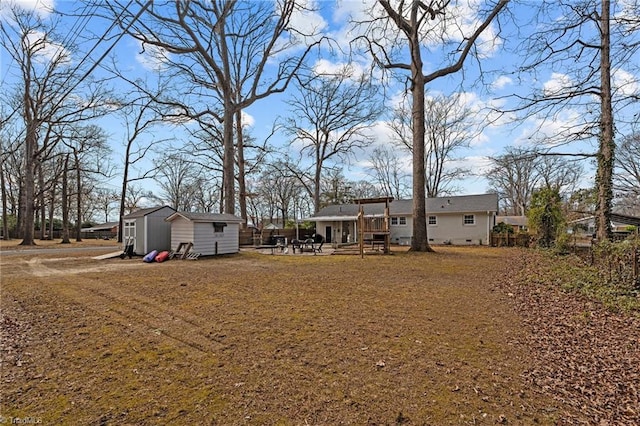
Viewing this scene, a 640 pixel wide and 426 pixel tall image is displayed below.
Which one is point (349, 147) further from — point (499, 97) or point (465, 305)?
point (465, 305)

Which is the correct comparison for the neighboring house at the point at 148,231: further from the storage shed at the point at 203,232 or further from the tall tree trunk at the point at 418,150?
the tall tree trunk at the point at 418,150

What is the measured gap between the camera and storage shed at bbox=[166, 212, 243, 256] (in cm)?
1405

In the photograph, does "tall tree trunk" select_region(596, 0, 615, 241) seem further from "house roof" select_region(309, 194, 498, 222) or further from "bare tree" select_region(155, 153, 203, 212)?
"bare tree" select_region(155, 153, 203, 212)

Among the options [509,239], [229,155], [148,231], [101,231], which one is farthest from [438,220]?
[101,231]

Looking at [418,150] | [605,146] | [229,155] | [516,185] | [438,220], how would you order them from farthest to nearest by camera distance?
[516,185], [438,220], [229,155], [418,150], [605,146]

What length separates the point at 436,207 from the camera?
82.0 ft

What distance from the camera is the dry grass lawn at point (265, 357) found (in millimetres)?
2629

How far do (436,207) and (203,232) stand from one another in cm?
1744

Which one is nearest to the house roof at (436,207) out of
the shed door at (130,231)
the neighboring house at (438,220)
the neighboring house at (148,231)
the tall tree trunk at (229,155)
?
the neighboring house at (438,220)

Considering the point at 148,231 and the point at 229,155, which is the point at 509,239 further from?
the point at 148,231

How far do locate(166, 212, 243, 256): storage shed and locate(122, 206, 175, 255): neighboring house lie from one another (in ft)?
1.97

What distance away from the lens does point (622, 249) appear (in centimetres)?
684

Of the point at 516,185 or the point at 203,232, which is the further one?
the point at 516,185

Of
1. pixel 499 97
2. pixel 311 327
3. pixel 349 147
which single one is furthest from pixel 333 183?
pixel 311 327
